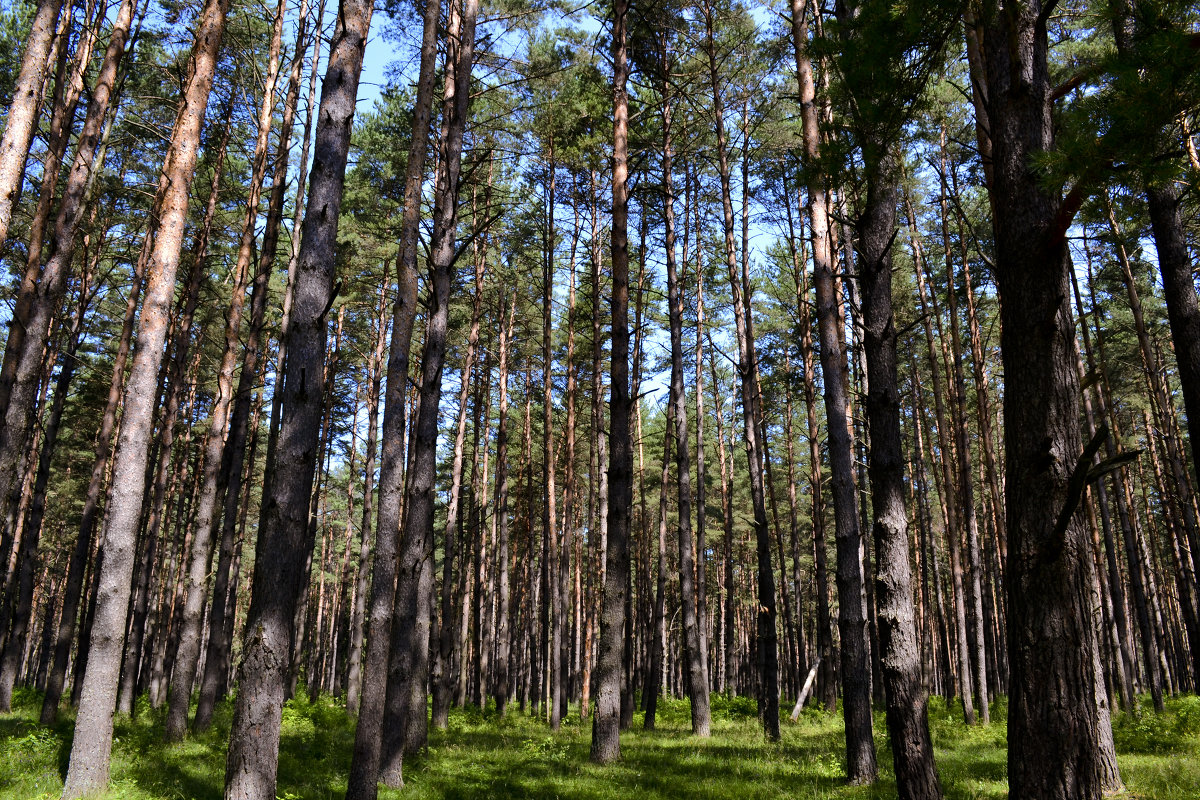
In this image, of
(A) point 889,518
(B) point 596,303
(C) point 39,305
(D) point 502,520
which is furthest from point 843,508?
(D) point 502,520

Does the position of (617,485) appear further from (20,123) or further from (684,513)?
(20,123)

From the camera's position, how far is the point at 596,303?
16.3m

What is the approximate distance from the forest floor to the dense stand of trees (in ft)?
2.37

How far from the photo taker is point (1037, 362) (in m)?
3.43

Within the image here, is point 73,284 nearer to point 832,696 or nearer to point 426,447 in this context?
point 426,447

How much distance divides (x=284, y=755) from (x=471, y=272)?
12890 millimetres

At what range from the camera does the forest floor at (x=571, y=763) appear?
7332 mm

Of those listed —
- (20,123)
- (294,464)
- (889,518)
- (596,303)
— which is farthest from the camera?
(596,303)

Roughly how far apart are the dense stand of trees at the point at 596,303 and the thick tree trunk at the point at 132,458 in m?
0.04

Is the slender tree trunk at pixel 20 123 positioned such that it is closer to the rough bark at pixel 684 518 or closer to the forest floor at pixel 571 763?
the forest floor at pixel 571 763

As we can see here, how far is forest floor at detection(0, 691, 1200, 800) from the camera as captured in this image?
289 inches

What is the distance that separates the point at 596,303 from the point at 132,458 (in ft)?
35.8

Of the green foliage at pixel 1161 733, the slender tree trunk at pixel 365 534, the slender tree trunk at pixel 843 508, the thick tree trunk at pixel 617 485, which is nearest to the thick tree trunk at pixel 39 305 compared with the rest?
the thick tree trunk at pixel 617 485

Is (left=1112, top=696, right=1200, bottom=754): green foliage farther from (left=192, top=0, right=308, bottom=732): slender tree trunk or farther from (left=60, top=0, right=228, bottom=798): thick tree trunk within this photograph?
(left=192, top=0, right=308, bottom=732): slender tree trunk
